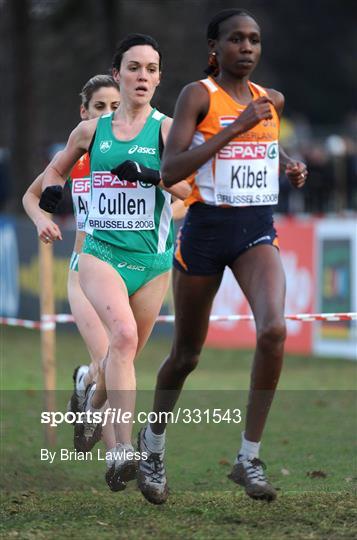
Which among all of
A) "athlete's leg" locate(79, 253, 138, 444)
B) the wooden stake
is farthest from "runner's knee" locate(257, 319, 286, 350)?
the wooden stake

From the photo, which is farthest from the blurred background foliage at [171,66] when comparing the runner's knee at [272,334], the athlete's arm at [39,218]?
the runner's knee at [272,334]

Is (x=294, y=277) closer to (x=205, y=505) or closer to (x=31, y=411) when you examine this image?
(x=31, y=411)

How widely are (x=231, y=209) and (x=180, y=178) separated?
0.31m

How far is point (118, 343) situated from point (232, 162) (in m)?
1.25

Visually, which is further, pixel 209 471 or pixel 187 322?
pixel 209 471

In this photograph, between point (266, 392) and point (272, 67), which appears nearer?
point (266, 392)

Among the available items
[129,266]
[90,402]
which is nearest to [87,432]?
[90,402]

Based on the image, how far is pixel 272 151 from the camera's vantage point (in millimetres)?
6695

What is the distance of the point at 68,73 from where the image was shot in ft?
135

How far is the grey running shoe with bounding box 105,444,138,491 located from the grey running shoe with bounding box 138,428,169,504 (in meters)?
0.10

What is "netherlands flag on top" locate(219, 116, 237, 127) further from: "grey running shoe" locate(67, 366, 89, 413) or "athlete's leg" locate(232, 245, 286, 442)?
"grey running shoe" locate(67, 366, 89, 413)

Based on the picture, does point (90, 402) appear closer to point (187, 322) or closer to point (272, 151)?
point (187, 322)

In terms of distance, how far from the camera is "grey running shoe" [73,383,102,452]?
8.18 m

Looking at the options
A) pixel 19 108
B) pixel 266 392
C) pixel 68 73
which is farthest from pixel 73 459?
pixel 68 73
